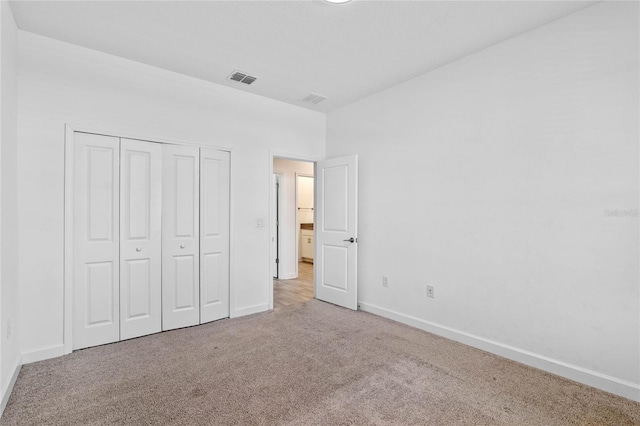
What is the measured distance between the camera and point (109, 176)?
9.88 feet

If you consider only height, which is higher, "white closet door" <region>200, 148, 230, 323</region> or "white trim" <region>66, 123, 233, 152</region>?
"white trim" <region>66, 123, 233, 152</region>

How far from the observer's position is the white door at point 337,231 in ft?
13.5

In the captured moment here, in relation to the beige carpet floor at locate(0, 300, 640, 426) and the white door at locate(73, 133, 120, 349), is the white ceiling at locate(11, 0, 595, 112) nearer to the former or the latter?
the white door at locate(73, 133, 120, 349)

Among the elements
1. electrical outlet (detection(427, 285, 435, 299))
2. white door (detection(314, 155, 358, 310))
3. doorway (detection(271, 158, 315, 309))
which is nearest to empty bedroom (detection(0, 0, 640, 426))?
electrical outlet (detection(427, 285, 435, 299))

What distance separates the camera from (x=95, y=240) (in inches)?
116

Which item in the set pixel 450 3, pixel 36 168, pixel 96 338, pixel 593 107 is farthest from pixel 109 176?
pixel 593 107

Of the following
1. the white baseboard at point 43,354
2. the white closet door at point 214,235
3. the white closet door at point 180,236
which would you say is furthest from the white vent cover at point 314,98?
the white baseboard at point 43,354

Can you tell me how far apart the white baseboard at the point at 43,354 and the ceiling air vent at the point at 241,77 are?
9.94 ft

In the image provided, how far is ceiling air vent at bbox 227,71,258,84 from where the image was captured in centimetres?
340

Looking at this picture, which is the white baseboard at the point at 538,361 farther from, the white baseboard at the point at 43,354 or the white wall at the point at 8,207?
the white wall at the point at 8,207

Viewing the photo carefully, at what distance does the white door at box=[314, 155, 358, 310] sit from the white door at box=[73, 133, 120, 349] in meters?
2.48

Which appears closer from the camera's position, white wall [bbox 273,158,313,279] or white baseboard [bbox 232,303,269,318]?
white baseboard [bbox 232,303,269,318]

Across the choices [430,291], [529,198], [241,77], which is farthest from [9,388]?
[529,198]

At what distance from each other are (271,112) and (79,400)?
3.42 meters
